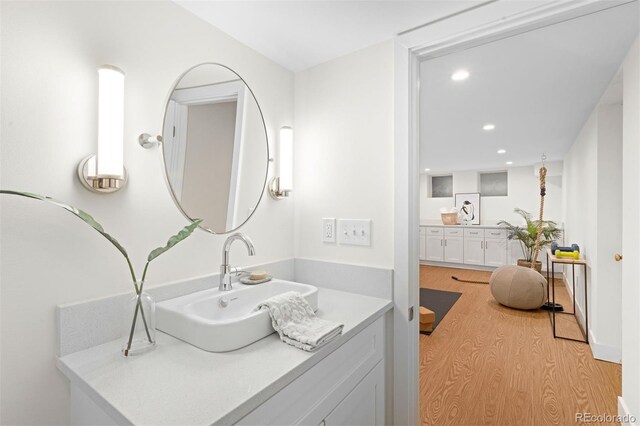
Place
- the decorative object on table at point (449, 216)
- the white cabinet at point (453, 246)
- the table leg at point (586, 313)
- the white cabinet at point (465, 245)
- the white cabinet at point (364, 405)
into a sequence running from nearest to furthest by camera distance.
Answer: the white cabinet at point (364, 405)
the table leg at point (586, 313)
the white cabinet at point (465, 245)
the white cabinet at point (453, 246)
the decorative object on table at point (449, 216)

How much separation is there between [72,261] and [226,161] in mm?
669

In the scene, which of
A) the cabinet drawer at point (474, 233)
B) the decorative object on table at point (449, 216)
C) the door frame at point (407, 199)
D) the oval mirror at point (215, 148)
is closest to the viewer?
the oval mirror at point (215, 148)

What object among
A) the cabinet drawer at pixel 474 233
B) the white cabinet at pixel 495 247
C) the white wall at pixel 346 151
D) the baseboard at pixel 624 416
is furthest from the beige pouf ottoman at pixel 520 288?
the white wall at pixel 346 151

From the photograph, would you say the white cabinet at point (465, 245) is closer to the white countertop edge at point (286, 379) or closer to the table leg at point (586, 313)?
the table leg at point (586, 313)

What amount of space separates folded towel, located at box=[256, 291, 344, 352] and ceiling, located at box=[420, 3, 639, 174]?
168 centimetres

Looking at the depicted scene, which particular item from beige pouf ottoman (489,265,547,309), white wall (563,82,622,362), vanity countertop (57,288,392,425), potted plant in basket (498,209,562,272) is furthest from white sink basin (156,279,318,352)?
potted plant in basket (498,209,562,272)

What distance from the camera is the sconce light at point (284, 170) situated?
153cm

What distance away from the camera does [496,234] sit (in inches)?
241

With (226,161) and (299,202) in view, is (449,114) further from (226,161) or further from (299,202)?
(226,161)

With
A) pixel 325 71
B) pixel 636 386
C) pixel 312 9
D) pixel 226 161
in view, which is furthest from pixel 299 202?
pixel 636 386

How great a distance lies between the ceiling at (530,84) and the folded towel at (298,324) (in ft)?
5.52

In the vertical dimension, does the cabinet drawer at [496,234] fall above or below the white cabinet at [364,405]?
above

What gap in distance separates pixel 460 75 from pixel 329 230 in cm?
147

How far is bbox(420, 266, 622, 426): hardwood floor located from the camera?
6.24 feet
